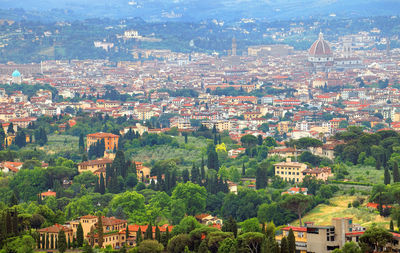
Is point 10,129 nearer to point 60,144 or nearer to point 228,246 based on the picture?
point 60,144

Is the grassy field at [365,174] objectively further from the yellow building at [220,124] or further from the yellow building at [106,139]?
the yellow building at [220,124]

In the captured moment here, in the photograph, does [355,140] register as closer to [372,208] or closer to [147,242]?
[372,208]

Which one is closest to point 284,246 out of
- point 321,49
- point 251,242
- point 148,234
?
point 251,242

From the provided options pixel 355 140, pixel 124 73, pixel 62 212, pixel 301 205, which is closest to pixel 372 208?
pixel 301 205

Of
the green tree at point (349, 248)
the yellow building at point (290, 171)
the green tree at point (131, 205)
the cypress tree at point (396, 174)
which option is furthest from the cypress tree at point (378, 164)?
the green tree at point (349, 248)

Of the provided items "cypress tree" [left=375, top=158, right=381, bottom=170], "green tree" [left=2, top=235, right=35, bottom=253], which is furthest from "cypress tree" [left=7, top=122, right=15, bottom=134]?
"green tree" [left=2, top=235, right=35, bottom=253]

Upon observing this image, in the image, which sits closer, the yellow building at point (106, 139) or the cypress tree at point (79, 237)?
the cypress tree at point (79, 237)
